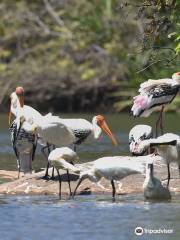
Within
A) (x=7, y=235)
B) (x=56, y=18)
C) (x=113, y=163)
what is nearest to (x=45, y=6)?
(x=56, y=18)

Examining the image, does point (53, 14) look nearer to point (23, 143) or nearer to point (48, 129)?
point (23, 143)

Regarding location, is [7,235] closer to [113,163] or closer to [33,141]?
[113,163]

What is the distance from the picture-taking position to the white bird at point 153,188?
13.7 meters

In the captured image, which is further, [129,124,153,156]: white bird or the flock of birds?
[129,124,153,156]: white bird

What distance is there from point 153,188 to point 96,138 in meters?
3.41

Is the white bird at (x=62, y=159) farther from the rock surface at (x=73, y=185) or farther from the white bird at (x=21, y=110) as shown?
the white bird at (x=21, y=110)

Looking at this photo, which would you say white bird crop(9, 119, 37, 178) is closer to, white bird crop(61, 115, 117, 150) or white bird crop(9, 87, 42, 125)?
white bird crop(9, 87, 42, 125)

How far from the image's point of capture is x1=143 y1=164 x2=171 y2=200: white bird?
13727 millimetres

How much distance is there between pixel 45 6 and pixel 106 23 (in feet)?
10.1

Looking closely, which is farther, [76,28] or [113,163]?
[76,28]

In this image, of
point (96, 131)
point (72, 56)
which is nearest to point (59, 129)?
point (96, 131)

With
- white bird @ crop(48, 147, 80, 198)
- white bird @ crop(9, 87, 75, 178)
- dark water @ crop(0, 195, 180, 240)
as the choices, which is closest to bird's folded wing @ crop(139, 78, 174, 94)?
white bird @ crop(9, 87, 75, 178)

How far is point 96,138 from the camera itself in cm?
1700

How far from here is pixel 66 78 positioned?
1495 inches
